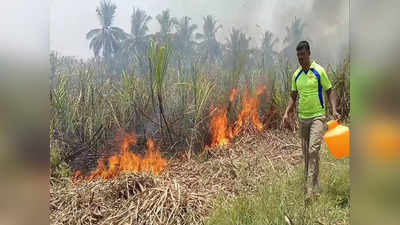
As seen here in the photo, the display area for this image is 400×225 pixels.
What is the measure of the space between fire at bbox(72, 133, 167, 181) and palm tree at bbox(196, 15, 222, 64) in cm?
84

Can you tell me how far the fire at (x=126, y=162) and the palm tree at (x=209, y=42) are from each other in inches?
32.9

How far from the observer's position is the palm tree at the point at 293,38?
3467 millimetres

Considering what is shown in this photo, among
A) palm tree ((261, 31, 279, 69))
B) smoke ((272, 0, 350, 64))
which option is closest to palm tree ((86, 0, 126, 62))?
palm tree ((261, 31, 279, 69))

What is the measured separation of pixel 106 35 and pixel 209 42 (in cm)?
82

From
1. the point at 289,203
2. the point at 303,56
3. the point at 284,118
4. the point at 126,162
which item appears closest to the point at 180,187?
the point at 126,162

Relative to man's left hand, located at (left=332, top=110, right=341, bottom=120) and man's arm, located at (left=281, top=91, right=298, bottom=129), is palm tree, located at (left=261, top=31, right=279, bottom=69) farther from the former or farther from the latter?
man's left hand, located at (left=332, top=110, right=341, bottom=120)

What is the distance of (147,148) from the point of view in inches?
137

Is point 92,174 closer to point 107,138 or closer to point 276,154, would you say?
point 107,138

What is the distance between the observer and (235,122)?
353 centimetres

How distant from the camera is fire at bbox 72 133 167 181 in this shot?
3451mm

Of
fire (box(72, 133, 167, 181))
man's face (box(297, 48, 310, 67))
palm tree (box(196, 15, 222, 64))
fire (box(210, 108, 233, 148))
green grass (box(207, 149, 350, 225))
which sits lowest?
green grass (box(207, 149, 350, 225))
